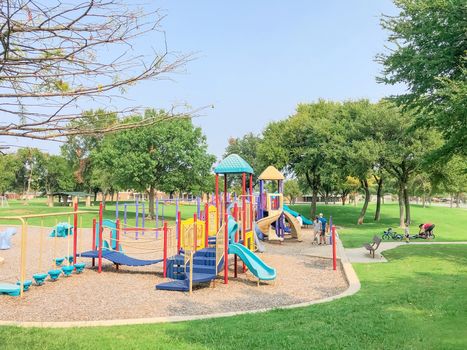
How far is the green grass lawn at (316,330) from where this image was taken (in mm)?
6062

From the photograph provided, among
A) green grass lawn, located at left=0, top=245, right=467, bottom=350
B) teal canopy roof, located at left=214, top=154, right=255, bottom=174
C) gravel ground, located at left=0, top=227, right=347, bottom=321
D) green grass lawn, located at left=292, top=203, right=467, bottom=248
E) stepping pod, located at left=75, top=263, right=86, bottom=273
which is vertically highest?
teal canopy roof, located at left=214, top=154, right=255, bottom=174

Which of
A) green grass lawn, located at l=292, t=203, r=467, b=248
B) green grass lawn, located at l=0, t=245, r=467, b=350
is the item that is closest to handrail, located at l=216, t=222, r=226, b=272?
green grass lawn, located at l=0, t=245, r=467, b=350

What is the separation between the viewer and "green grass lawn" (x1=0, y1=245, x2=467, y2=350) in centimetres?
606

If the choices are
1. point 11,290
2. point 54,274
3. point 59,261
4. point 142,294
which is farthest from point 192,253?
point 59,261

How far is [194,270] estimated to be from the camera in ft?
39.6

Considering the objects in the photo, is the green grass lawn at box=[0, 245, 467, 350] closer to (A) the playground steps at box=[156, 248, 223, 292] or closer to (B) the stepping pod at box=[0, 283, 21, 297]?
(B) the stepping pod at box=[0, 283, 21, 297]

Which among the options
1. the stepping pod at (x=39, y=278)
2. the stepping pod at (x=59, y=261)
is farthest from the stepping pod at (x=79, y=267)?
the stepping pod at (x=39, y=278)

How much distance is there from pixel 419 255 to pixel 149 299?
11.4 meters

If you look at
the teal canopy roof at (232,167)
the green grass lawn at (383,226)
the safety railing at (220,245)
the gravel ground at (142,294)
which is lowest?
the green grass lawn at (383,226)

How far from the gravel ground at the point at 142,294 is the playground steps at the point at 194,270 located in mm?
292

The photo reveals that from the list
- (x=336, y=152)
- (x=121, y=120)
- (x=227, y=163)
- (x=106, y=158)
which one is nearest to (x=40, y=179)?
(x=106, y=158)

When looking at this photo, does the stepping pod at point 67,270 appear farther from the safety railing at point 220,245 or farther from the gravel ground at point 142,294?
the safety railing at point 220,245

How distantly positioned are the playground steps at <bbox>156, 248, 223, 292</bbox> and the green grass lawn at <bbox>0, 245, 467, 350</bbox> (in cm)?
334

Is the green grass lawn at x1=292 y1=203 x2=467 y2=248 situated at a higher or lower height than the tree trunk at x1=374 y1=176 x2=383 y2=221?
lower
